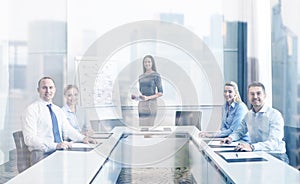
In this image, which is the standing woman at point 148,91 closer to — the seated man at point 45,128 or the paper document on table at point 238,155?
the seated man at point 45,128

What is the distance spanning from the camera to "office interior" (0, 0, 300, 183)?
4.12 m

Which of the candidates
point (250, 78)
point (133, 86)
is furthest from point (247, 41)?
point (133, 86)

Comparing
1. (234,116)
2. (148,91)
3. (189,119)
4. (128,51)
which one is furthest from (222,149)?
(128,51)

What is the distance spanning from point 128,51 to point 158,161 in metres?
2.06

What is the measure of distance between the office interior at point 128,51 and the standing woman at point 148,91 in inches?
6.3

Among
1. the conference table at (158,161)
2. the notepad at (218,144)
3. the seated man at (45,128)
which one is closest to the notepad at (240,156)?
the conference table at (158,161)

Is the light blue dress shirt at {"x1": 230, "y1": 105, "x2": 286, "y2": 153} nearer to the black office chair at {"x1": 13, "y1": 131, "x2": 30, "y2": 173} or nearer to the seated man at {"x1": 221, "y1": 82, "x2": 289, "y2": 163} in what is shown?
the seated man at {"x1": 221, "y1": 82, "x2": 289, "y2": 163}

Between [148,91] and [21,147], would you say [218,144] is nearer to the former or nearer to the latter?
[21,147]

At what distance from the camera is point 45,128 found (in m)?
2.72

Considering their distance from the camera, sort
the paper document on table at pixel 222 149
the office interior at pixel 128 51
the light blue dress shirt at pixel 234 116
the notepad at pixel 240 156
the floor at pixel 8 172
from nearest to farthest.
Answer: the notepad at pixel 240 156 < the floor at pixel 8 172 < the paper document on table at pixel 222 149 < the light blue dress shirt at pixel 234 116 < the office interior at pixel 128 51

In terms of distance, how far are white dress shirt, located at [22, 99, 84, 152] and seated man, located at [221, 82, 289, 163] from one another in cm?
119

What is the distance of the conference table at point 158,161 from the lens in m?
1.69

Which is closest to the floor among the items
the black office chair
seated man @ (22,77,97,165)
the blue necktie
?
the black office chair

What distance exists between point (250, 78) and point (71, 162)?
3.08 meters
